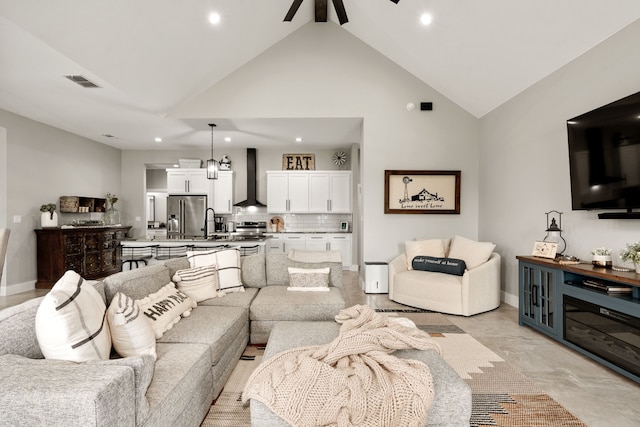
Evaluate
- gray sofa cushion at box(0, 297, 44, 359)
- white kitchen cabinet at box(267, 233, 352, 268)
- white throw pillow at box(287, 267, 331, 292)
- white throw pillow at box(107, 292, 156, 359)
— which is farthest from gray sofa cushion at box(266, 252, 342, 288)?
white kitchen cabinet at box(267, 233, 352, 268)

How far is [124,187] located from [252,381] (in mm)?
7650

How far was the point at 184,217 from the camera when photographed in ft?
23.7

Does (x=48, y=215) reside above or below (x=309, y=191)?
below

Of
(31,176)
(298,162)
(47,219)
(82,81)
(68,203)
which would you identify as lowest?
(47,219)

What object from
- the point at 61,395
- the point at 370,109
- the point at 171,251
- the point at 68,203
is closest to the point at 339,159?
the point at 370,109

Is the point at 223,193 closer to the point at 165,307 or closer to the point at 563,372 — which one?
the point at 165,307

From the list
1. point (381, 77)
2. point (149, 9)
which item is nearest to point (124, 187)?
point (149, 9)

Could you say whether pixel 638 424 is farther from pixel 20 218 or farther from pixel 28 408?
pixel 20 218

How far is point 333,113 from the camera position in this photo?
5.20 meters

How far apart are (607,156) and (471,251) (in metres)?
1.91

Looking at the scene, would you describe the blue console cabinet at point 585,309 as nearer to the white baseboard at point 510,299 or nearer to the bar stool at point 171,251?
the white baseboard at point 510,299

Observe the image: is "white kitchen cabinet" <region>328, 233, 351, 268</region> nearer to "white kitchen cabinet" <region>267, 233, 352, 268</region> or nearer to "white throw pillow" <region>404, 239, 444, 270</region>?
"white kitchen cabinet" <region>267, 233, 352, 268</region>

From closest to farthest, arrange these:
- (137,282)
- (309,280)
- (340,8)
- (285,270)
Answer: (137,282) → (340,8) → (309,280) → (285,270)

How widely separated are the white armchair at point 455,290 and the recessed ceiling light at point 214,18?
4.01 m
